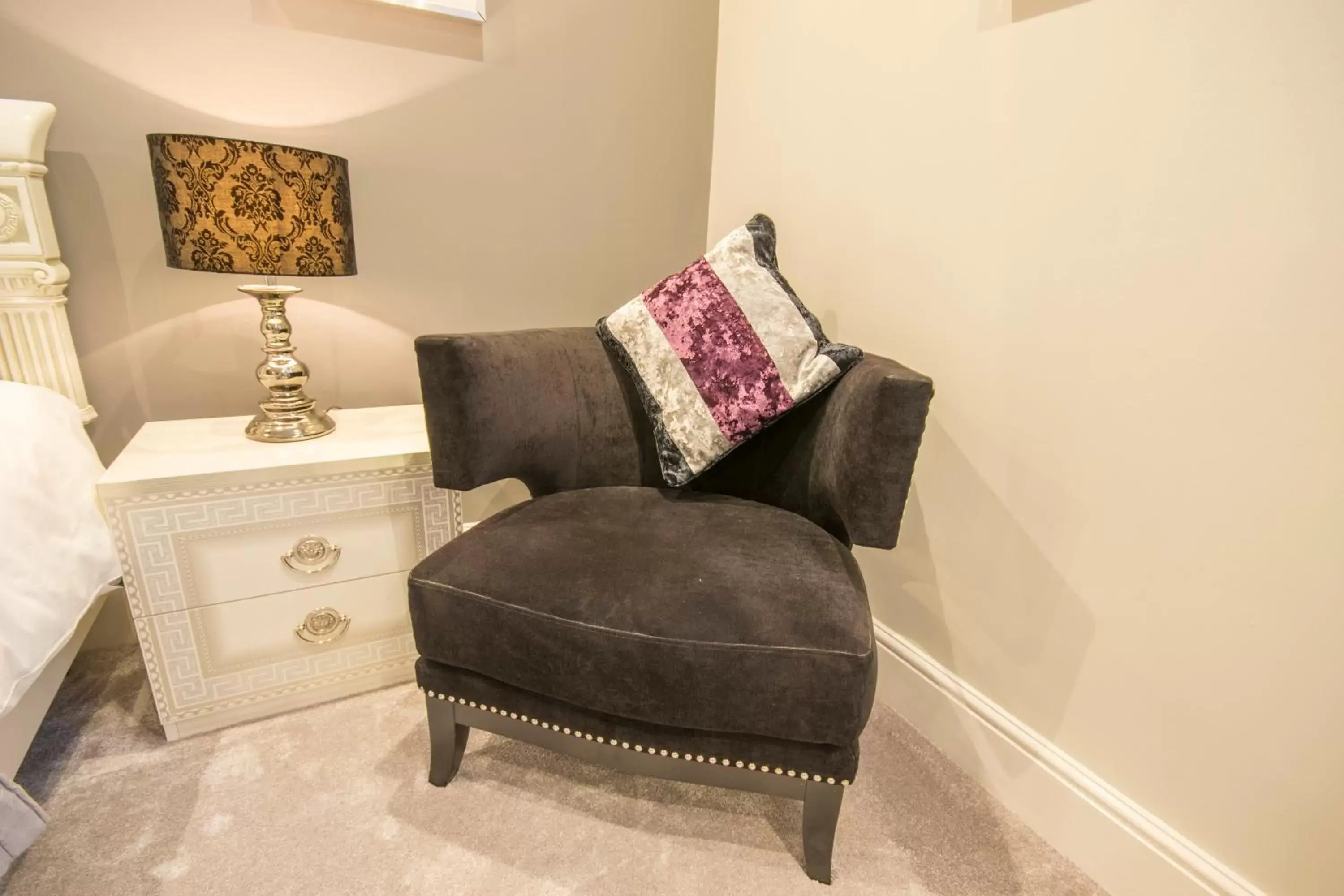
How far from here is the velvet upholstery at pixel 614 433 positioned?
3.29ft

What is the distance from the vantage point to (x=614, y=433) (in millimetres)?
1364

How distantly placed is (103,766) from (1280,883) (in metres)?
1.94

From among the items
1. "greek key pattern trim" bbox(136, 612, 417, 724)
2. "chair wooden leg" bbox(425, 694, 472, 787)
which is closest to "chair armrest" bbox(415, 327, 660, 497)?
"chair wooden leg" bbox(425, 694, 472, 787)

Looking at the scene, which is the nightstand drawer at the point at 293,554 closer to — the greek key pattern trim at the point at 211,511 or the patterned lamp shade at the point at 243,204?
the greek key pattern trim at the point at 211,511

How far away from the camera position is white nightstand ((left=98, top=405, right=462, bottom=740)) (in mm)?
1158

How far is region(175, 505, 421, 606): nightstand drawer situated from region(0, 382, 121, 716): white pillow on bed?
0.13 meters

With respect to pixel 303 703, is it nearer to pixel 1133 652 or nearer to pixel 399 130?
pixel 399 130

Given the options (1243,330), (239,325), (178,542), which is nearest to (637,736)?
(178,542)

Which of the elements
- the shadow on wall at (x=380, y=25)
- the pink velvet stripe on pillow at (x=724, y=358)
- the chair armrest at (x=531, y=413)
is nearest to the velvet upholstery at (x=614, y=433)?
the chair armrest at (x=531, y=413)

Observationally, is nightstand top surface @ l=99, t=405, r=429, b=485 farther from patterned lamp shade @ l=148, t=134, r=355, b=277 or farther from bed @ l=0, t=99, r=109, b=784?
Answer: patterned lamp shade @ l=148, t=134, r=355, b=277

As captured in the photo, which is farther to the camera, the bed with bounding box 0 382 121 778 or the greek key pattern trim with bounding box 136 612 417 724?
the greek key pattern trim with bounding box 136 612 417 724

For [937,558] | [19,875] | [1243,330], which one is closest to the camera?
[1243,330]

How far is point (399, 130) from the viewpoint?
1541mm

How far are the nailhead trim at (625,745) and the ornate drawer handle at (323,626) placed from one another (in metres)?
0.38
